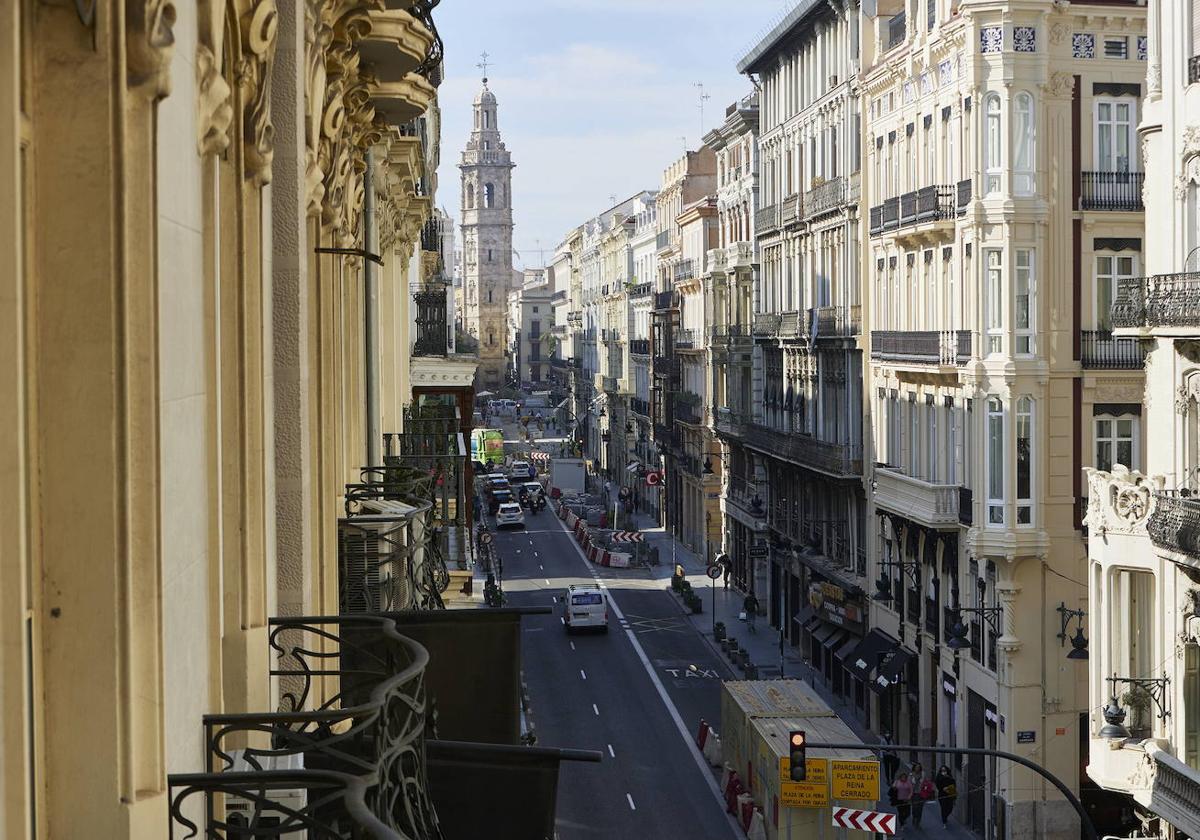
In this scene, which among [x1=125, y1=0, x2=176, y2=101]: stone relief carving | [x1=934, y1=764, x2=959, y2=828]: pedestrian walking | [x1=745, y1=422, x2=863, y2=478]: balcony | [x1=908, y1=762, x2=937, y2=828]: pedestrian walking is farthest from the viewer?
[x1=745, y1=422, x2=863, y2=478]: balcony

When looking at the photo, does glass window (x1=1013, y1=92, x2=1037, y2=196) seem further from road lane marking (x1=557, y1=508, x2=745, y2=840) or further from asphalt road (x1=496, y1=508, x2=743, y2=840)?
asphalt road (x1=496, y1=508, x2=743, y2=840)

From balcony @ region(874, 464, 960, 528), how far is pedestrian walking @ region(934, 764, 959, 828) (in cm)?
557

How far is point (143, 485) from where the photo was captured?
5746mm

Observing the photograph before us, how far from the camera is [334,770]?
764 cm

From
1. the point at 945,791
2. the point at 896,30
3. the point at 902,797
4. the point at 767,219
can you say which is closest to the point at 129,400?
the point at 902,797

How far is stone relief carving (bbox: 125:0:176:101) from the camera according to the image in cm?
562

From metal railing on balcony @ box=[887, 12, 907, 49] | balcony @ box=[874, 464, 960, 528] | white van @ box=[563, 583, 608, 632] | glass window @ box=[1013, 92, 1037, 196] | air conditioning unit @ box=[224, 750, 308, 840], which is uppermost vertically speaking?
metal railing on balcony @ box=[887, 12, 907, 49]

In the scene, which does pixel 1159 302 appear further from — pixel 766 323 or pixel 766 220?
pixel 766 220

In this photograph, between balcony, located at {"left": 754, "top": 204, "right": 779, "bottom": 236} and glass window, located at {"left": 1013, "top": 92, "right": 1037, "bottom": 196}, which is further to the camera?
balcony, located at {"left": 754, "top": 204, "right": 779, "bottom": 236}

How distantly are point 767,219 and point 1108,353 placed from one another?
2887 centimetres

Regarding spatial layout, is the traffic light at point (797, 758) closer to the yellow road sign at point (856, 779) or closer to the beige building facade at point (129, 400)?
the yellow road sign at point (856, 779)

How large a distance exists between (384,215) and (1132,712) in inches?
558

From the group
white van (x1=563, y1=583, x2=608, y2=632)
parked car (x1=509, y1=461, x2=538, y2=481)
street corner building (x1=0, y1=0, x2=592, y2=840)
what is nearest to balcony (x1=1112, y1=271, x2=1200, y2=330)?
street corner building (x1=0, y1=0, x2=592, y2=840)

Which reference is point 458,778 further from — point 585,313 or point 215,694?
point 585,313
